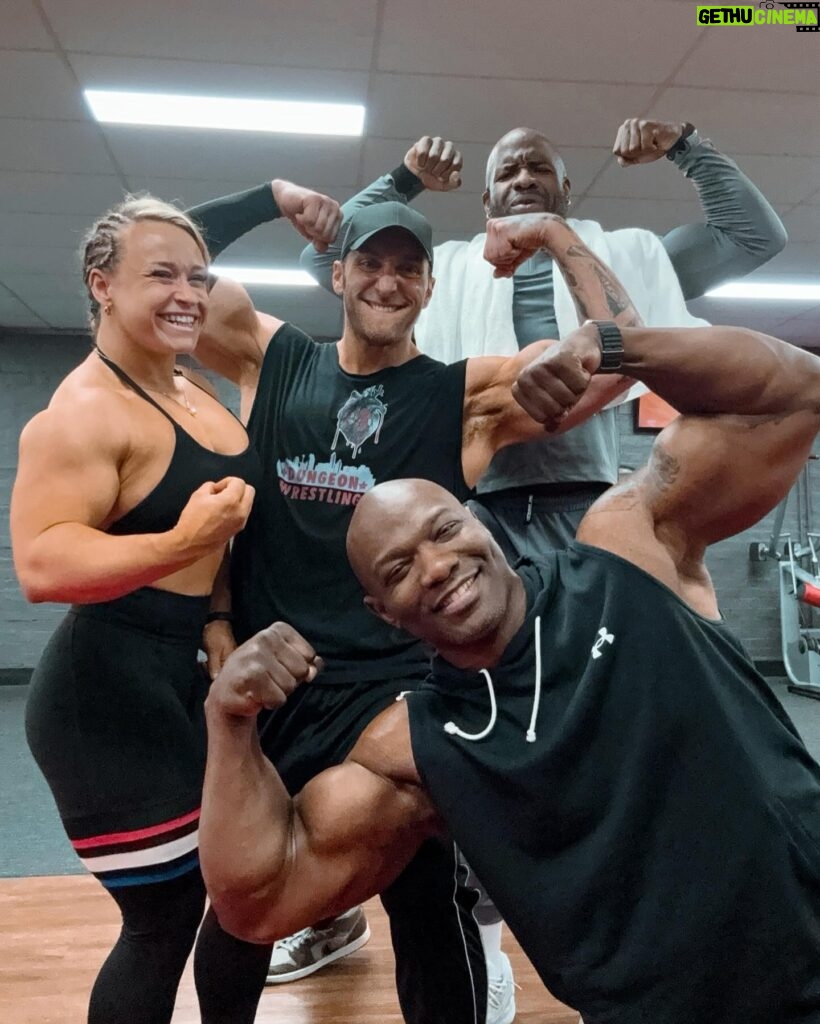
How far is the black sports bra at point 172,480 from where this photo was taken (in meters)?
1.40

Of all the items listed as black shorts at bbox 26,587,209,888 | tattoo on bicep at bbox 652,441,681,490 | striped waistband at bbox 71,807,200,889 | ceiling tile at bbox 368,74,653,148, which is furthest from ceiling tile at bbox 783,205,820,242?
striped waistband at bbox 71,807,200,889

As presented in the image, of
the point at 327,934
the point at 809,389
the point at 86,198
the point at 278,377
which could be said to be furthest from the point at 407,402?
the point at 86,198

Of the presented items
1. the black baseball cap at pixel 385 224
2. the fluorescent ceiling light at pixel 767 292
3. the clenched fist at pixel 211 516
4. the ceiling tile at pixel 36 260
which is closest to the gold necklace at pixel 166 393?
the clenched fist at pixel 211 516

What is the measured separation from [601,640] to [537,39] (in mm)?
2711

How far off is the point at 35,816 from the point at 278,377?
290 centimetres

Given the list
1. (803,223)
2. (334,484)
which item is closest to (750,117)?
(803,223)

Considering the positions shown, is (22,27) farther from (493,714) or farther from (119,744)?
(493,714)

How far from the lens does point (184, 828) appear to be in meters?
1.38

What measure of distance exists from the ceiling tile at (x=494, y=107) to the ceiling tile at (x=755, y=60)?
247 millimetres

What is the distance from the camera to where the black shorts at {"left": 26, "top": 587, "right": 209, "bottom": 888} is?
53.6 inches

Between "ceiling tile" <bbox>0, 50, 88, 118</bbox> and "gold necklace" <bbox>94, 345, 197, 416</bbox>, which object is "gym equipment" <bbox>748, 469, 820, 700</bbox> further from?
"gold necklace" <bbox>94, 345, 197, 416</bbox>

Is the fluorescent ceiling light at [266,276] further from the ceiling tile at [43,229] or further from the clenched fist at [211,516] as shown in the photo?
the clenched fist at [211,516]

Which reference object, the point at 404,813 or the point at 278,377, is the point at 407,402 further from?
the point at 404,813

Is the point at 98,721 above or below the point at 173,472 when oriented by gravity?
below
